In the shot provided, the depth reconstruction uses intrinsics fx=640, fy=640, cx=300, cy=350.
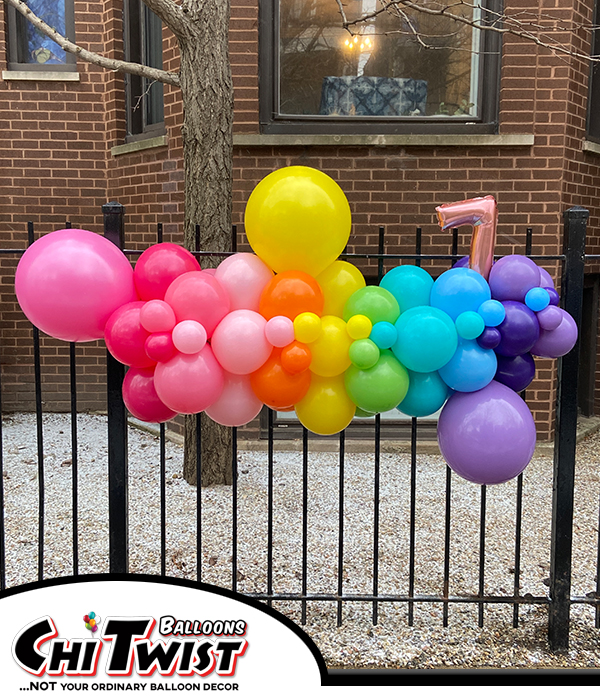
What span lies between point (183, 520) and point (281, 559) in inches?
32.3

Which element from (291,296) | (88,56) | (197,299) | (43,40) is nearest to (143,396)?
(197,299)

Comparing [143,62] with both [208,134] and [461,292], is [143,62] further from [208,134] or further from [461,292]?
[461,292]

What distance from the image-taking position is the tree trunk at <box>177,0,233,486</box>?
13.3ft

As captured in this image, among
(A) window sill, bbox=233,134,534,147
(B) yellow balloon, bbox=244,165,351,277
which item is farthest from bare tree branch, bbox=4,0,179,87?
(B) yellow balloon, bbox=244,165,351,277

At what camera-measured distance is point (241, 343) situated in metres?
2.14

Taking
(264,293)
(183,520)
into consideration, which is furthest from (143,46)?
(264,293)

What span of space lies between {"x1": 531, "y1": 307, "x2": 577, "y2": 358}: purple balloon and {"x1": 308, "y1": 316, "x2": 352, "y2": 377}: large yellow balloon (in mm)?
710

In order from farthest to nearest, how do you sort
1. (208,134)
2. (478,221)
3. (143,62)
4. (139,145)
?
(143,62)
(139,145)
(208,134)
(478,221)

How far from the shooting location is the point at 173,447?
5.77 meters

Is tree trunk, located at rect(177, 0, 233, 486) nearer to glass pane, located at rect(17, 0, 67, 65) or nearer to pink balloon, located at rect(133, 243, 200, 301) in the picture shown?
pink balloon, located at rect(133, 243, 200, 301)

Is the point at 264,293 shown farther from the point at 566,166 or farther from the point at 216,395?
the point at 566,166

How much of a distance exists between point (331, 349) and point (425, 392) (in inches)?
15.6

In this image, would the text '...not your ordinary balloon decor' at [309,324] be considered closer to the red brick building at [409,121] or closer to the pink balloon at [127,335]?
the pink balloon at [127,335]

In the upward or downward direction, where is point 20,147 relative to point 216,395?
upward
